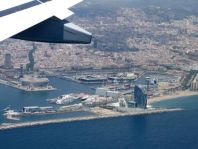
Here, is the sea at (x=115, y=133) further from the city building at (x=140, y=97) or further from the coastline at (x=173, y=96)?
the coastline at (x=173, y=96)

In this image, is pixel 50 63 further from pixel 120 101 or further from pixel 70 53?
pixel 120 101

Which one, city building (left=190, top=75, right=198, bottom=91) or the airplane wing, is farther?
city building (left=190, top=75, right=198, bottom=91)

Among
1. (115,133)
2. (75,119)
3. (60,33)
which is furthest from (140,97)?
(60,33)

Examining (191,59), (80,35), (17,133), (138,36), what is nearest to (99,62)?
(191,59)

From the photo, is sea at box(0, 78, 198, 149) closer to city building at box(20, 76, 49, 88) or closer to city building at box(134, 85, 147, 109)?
city building at box(134, 85, 147, 109)

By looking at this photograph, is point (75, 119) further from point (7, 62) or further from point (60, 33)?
point (60, 33)

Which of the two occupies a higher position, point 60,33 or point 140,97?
point 60,33

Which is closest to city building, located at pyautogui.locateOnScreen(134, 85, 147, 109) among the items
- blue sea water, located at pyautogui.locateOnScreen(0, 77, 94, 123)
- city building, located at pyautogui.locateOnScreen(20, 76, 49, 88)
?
blue sea water, located at pyautogui.locateOnScreen(0, 77, 94, 123)
